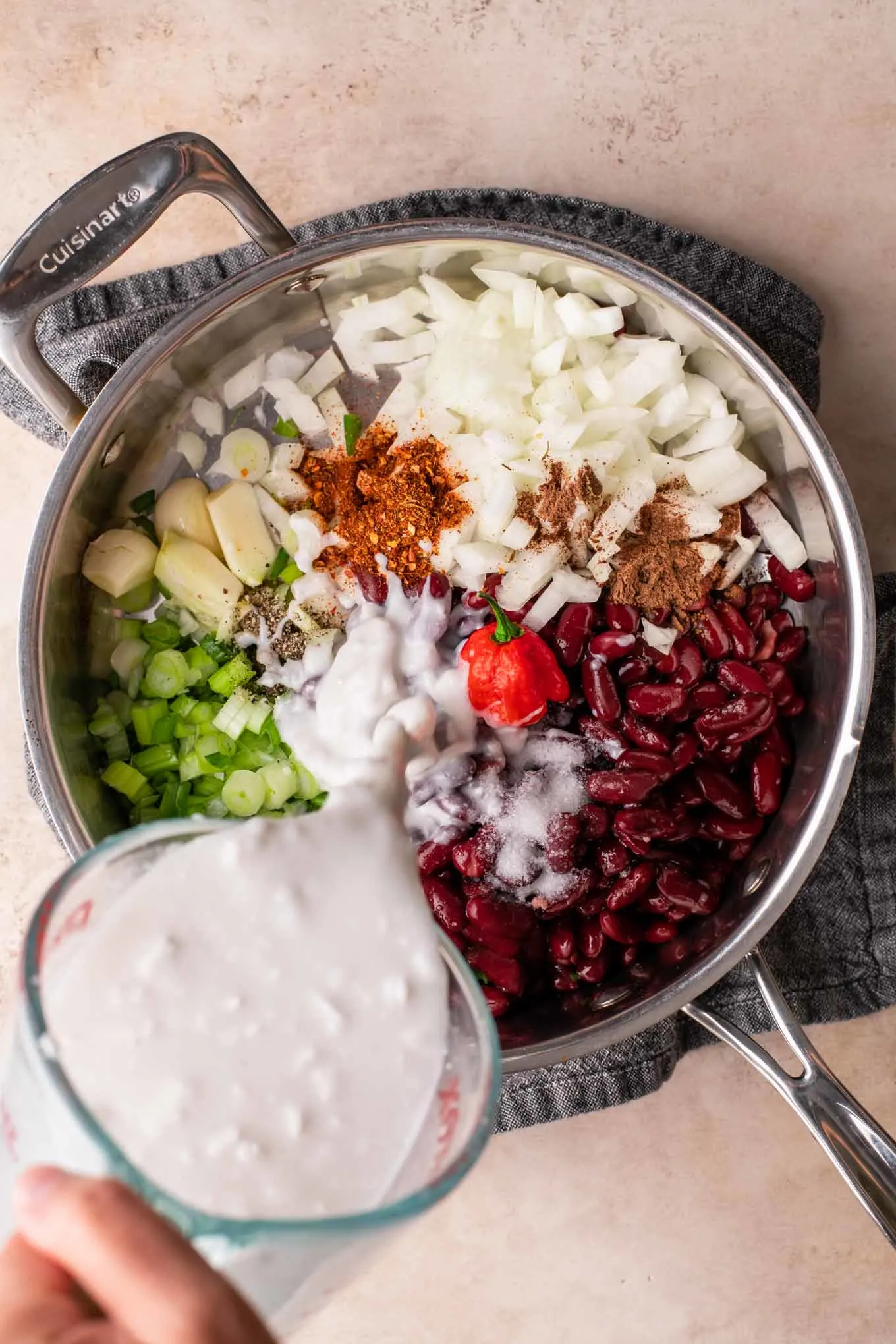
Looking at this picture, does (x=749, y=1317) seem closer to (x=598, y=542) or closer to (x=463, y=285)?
(x=598, y=542)

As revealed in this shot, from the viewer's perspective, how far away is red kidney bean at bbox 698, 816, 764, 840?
1.37 metres

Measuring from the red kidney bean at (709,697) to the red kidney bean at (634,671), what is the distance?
6 centimetres

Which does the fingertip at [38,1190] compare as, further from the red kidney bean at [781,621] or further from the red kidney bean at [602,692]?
the red kidney bean at [781,621]

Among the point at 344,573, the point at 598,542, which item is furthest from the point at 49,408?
the point at 598,542

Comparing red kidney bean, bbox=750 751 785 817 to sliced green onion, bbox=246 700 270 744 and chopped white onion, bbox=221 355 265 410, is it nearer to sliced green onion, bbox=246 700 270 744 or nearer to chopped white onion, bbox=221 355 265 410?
sliced green onion, bbox=246 700 270 744

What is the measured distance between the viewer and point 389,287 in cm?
Answer: 146

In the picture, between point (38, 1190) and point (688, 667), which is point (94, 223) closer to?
point (688, 667)

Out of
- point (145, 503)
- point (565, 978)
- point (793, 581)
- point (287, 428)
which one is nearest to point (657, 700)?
point (793, 581)

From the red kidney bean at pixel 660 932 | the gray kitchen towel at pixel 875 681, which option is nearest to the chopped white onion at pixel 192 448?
the gray kitchen towel at pixel 875 681

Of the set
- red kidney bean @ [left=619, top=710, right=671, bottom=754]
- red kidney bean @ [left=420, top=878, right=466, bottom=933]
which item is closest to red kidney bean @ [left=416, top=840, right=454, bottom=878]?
red kidney bean @ [left=420, top=878, right=466, bottom=933]

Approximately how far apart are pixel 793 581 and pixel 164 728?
860mm

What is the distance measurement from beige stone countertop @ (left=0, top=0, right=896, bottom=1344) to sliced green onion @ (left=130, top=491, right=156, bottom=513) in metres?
0.24

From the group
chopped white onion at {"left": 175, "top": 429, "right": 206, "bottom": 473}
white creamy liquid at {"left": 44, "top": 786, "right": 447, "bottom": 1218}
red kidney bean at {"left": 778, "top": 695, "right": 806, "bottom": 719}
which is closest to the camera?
white creamy liquid at {"left": 44, "top": 786, "right": 447, "bottom": 1218}

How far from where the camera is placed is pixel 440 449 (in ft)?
4.68
